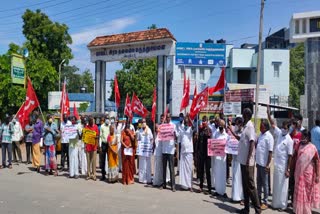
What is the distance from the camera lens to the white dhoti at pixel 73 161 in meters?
12.2

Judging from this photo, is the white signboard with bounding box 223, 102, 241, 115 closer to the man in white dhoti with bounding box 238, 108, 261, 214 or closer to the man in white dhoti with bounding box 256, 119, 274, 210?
the man in white dhoti with bounding box 256, 119, 274, 210

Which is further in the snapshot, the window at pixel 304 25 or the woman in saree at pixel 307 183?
the window at pixel 304 25

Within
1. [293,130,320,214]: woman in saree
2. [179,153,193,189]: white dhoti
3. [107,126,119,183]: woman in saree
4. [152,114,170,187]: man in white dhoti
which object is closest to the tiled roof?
→ [107,126,119,183]: woman in saree

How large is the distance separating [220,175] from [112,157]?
3.49 m

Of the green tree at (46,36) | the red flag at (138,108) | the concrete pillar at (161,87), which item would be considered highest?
the green tree at (46,36)

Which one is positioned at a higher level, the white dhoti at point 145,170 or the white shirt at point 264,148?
the white shirt at point 264,148

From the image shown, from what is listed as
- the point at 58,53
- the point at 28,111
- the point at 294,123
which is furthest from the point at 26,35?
the point at 294,123

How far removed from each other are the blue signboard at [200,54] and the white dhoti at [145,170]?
966 cm

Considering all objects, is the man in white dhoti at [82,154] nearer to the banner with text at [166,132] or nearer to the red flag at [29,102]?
the red flag at [29,102]

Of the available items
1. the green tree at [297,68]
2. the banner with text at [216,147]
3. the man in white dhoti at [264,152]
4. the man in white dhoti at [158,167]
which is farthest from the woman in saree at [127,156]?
the green tree at [297,68]

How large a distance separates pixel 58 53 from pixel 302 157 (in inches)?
1273

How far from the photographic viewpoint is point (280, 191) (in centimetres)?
848

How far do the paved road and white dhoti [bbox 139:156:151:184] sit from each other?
1.84 ft

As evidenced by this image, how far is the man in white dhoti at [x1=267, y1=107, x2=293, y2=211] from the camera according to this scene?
8.45 meters
